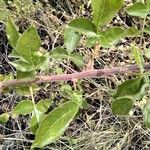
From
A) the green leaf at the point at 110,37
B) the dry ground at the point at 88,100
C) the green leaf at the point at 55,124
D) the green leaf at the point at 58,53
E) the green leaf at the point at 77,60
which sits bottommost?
the dry ground at the point at 88,100

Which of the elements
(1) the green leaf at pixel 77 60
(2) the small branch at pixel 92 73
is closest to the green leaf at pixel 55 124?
(2) the small branch at pixel 92 73

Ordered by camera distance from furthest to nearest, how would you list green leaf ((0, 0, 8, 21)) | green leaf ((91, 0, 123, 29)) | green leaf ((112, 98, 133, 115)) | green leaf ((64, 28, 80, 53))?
green leaf ((0, 0, 8, 21)) < green leaf ((64, 28, 80, 53)) < green leaf ((112, 98, 133, 115)) < green leaf ((91, 0, 123, 29))

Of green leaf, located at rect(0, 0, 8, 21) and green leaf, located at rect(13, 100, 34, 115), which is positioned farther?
green leaf, located at rect(0, 0, 8, 21)

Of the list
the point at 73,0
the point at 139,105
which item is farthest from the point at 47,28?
the point at 139,105

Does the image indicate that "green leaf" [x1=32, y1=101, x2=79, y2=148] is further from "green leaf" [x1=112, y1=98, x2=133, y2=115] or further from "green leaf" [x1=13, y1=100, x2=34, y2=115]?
"green leaf" [x1=13, y1=100, x2=34, y2=115]

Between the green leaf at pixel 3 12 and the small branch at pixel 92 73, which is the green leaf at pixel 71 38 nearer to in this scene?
the small branch at pixel 92 73

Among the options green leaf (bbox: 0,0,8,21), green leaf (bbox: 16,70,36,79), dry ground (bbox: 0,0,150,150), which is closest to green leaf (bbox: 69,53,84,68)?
green leaf (bbox: 16,70,36,79)

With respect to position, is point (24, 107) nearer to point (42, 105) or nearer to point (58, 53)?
point (42, 105)
